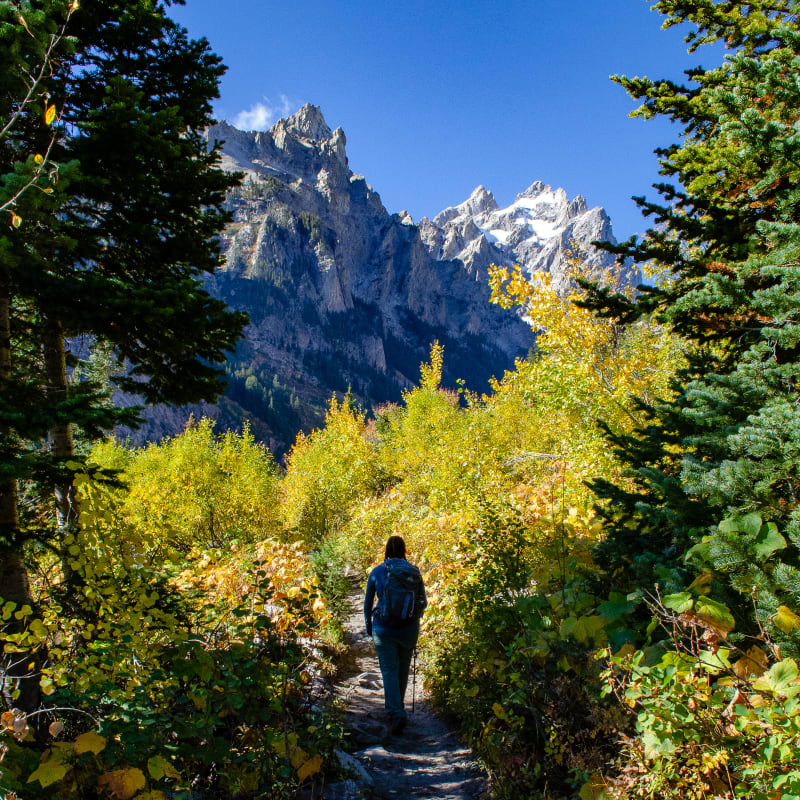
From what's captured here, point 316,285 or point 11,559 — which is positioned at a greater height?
point 316,285

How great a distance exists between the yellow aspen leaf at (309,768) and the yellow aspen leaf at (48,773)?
4.52 ft

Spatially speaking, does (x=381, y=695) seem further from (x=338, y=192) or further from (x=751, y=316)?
(x=338, y=192)

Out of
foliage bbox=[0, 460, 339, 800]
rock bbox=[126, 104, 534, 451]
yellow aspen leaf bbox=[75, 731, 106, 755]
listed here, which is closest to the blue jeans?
foliage bbox=[0, 460, 339, 800]

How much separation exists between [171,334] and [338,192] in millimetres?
180283

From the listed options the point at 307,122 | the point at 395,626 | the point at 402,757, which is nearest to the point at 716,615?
the point at 395,626

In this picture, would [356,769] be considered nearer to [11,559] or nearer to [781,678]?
[11,559]

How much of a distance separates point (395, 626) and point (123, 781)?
303cm

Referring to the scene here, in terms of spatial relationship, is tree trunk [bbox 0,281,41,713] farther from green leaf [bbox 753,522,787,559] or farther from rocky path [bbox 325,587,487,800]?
green leaf [bbox 753,522,787,559]

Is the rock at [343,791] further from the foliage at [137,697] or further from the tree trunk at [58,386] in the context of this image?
the tree trunk at [58,386]

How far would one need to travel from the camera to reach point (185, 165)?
396 cm

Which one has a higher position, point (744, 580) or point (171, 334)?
point (171, 334)

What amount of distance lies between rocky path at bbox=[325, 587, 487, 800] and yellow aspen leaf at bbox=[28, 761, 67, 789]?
208 cm

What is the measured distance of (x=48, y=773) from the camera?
5.26ft

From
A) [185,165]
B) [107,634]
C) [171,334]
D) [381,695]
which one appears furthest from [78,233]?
[381,695]
